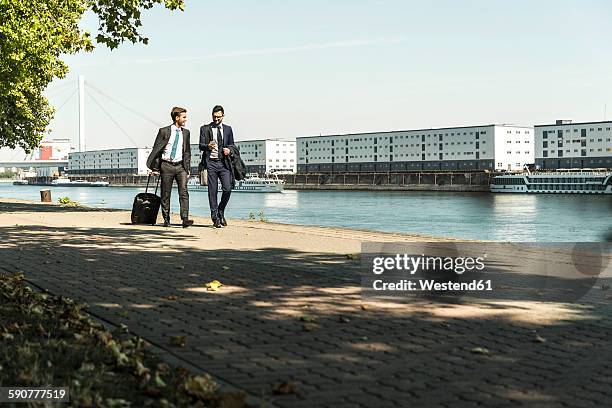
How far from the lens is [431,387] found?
155 inches

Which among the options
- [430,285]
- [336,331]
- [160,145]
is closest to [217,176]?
[160,145]

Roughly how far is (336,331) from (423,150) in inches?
5507

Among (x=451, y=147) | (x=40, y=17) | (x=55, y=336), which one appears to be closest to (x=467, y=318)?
(x=55, y=336)

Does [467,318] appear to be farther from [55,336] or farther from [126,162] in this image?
[126,162]

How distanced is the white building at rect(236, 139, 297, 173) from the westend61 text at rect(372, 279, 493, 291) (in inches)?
6270

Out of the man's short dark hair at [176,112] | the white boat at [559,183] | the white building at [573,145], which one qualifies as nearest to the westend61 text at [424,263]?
the man's short dark hair at [176,112]

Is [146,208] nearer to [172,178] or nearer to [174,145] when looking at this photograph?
[172,178]

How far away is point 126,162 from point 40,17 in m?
185

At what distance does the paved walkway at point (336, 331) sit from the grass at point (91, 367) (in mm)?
255

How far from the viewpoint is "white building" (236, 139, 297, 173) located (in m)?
168

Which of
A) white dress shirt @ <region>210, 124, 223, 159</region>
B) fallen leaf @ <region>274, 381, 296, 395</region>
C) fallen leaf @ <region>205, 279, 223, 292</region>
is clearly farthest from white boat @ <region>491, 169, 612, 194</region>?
fallen leaf @ <region>274, 381, 296, 395</region>

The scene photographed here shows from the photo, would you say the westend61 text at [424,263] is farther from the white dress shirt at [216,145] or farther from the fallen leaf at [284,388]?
the white dress shirt at [216,145]

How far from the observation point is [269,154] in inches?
6619

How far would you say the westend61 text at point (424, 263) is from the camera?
877 centimetres
